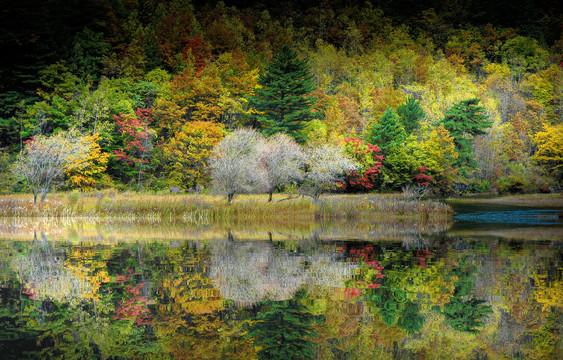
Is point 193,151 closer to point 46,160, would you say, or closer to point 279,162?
point 279,162

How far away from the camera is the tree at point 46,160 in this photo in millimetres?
36438

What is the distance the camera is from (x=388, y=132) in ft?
179

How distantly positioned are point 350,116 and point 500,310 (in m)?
58.0

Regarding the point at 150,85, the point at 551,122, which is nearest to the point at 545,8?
the point at 551,122

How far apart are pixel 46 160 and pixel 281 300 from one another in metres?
33.9

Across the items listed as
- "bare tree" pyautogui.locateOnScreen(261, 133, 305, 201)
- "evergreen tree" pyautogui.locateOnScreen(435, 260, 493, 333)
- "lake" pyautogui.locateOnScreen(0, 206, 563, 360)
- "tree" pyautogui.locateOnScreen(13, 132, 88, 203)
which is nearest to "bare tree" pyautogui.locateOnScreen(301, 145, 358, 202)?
"bare tree" pyautogui.locateOnScreen(261, 133, 305, 201)

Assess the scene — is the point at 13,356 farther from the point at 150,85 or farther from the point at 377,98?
the point at 377,98

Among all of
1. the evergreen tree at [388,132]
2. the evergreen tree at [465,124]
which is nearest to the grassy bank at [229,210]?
the evergreen tree at [388,132]

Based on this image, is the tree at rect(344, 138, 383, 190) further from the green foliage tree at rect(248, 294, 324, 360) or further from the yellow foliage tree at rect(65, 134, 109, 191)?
the green foliage tree at rect(248, 294, 324, 360)

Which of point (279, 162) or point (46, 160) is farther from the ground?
point (279, 162)

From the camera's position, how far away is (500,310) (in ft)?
27.8

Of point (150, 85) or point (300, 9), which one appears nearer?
point (150, 85)

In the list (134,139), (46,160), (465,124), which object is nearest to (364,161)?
(465,124)

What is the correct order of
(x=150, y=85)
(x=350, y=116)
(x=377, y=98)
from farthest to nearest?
(x=377, y=98), (x=350, y=116), (x=150, y=85)
